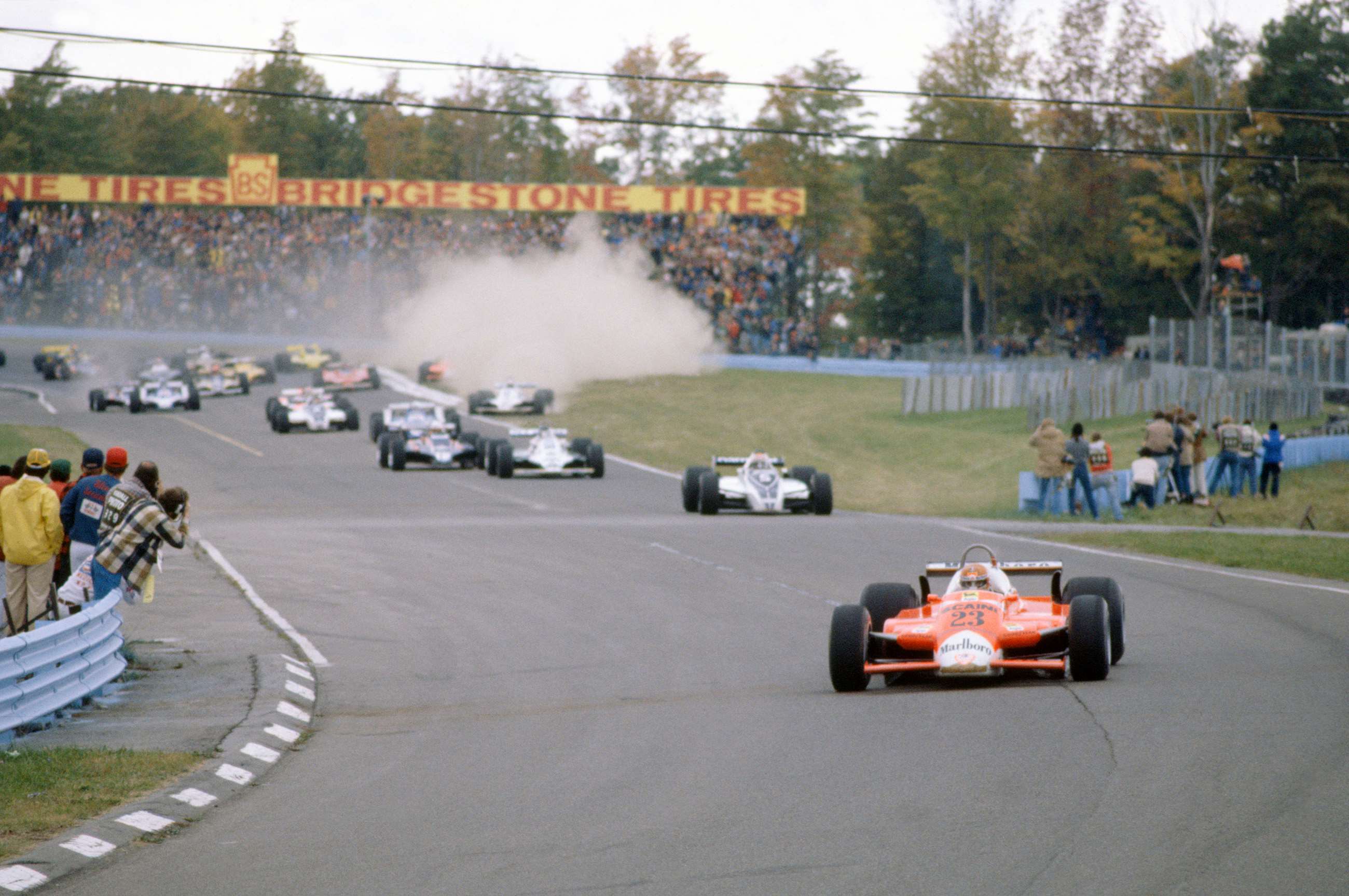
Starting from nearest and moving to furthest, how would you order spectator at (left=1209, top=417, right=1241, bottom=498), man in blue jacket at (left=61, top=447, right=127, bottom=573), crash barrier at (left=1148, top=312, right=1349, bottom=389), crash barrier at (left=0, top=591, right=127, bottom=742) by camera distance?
crash barrier at (left=0, top=591, right=127, bottom=742), man in blue jacket at (left=61, top=447, right=127, bottom=573), spectator at (left=1209, top=417, right=1241, bottom=498), crash barrier at (left=1148, top=312, right=1349, bottom=389)

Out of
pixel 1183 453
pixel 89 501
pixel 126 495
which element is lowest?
pixel 1183 453

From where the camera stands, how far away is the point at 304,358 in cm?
6438

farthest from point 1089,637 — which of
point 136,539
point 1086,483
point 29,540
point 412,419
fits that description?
point 412,419

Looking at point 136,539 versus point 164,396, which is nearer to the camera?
point 136,539

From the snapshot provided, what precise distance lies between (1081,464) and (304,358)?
42498 mm

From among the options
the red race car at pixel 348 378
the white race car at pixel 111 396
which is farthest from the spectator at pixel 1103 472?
the white race car at pixel 111 396

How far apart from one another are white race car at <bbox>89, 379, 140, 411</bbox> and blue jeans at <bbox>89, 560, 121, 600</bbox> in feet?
132

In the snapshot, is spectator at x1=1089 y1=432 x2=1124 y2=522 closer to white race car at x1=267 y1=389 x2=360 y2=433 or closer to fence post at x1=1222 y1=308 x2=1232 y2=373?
fence post at x1=1222 y1=308 x2=1232 y2=373

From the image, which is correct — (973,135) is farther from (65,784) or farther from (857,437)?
(65,784)

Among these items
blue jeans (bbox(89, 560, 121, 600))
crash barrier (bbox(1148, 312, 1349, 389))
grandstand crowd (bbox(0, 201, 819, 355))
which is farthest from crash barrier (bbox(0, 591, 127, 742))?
grandstand crowd (bbox(0, 201, 819, 355))

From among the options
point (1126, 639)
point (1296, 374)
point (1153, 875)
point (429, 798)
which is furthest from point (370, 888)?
point (1296, 374)

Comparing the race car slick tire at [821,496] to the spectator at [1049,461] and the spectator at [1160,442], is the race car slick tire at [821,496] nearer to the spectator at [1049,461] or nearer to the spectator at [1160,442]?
the spectator at [1049,461]

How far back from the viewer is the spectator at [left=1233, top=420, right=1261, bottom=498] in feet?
99.0

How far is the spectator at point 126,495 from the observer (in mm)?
13070
